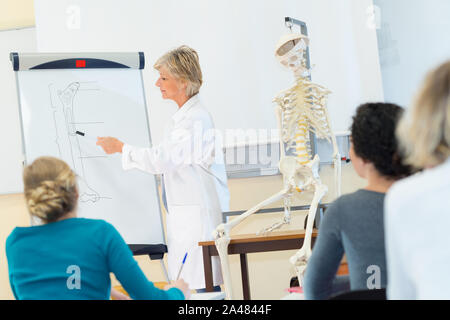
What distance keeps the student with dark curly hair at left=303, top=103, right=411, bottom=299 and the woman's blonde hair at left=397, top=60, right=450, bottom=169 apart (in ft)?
1.20

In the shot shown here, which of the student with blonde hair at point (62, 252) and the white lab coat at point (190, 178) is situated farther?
the white lab coat at point (190, 178)

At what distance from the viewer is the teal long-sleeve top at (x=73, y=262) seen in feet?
4.58

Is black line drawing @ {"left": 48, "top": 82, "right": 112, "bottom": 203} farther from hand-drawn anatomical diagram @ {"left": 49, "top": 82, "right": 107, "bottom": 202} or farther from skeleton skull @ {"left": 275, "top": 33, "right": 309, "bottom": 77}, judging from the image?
skeleton skull @ {"left": 275, "top": 33, "right": 309, "bottom": 77}

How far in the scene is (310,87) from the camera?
8.77 feet

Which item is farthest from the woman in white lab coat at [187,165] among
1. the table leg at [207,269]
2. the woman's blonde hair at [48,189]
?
the woman's blonde hair at [48,189]

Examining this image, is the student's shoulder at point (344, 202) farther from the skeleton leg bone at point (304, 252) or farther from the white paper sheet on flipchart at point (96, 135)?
the white paper sheet on flipchart at point (96, 135)

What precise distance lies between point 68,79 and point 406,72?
2.13 m

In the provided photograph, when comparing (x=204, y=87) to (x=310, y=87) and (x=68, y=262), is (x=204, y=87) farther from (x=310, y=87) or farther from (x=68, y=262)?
(x=68, y=262)

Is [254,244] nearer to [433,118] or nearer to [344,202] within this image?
[344,202]

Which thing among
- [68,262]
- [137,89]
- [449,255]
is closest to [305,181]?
[137,89]

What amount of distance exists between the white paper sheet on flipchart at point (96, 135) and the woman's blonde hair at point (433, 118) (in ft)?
6.90

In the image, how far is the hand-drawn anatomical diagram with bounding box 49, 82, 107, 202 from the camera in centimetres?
287

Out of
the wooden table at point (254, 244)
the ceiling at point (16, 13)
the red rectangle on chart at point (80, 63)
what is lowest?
the wooden table at point (254, 244)

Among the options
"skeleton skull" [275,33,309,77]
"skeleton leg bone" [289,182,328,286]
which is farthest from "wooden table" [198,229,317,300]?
"skeleton skull" [275,33,309,77]
